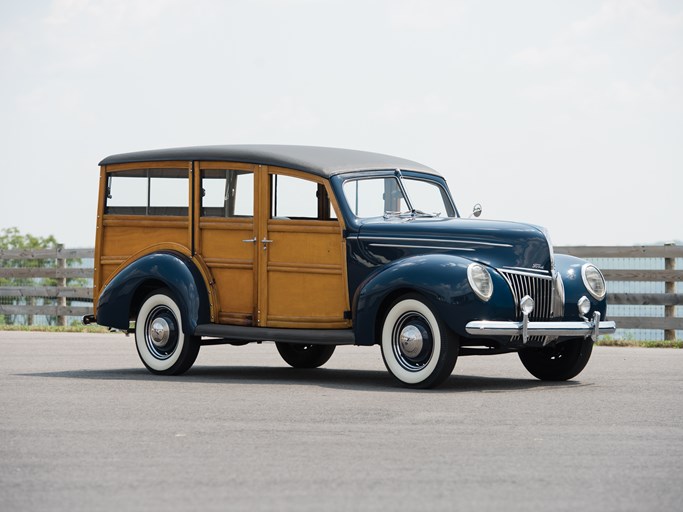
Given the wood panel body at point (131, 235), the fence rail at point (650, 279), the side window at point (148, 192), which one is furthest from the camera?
the fence rail at point (650, 279)

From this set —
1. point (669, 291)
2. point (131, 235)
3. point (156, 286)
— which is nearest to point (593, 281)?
point (156, 286)

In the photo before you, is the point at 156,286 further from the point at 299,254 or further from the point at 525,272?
the point at 525,272

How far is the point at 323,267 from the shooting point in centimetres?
1141

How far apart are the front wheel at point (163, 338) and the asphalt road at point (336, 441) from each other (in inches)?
8.2

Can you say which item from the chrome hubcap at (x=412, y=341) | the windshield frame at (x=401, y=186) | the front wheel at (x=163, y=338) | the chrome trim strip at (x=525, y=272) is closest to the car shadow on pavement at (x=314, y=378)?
the front wheel at (x=163, y=338)

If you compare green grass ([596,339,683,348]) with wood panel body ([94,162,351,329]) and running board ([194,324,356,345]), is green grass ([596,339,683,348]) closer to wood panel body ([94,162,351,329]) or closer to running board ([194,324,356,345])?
wood panel body ([94,162,351,329])

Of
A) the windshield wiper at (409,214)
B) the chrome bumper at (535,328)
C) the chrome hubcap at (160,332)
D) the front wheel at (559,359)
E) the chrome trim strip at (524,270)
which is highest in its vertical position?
the windshield wiper at (409,214)

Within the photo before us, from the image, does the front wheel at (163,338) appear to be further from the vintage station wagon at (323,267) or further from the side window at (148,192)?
the side window at (148,192)

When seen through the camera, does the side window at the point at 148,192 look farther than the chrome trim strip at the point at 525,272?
Yes

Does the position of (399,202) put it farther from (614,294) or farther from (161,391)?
(614,294)

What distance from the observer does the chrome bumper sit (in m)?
10.1

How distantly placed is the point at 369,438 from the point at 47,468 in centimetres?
198

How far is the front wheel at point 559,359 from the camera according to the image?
11352 mm

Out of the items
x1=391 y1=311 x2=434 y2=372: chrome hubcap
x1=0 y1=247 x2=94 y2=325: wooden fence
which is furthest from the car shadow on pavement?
x1=0 y1=247 x2=94 y2=325: wooden fence
